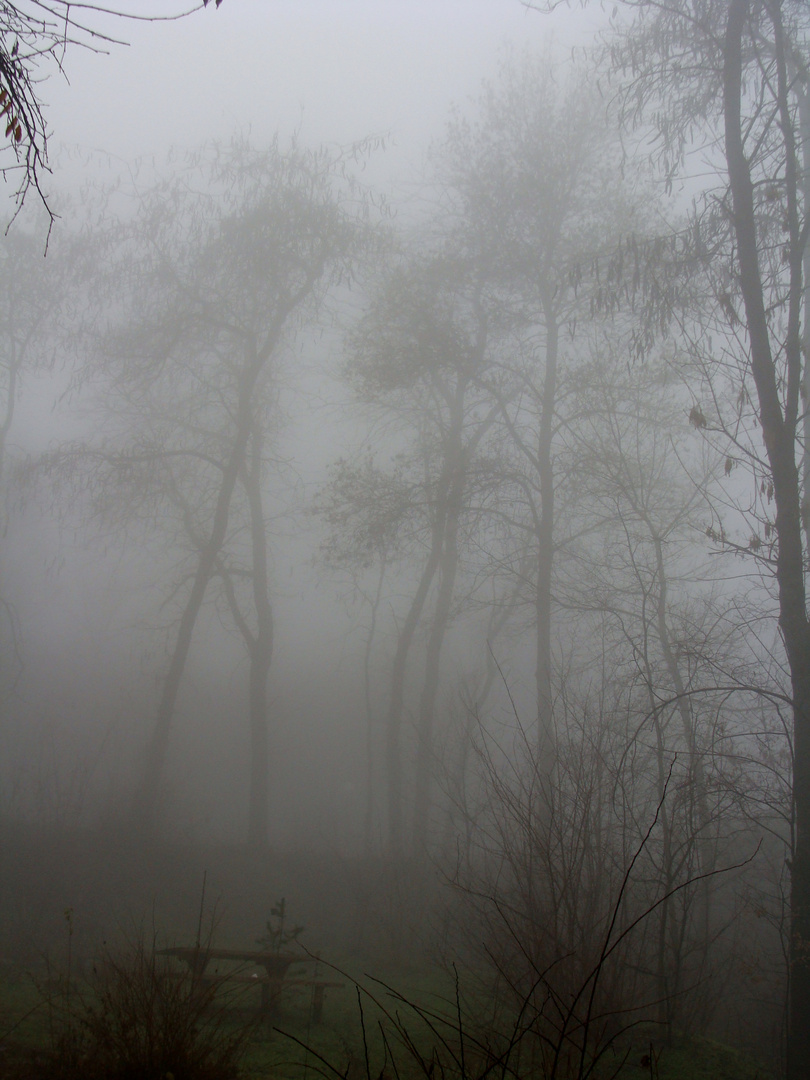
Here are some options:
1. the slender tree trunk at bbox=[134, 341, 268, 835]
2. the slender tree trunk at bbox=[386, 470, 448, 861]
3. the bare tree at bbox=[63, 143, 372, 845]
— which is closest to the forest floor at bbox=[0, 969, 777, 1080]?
the slender tree trunk at bbox=[134, 341, 268, 835]

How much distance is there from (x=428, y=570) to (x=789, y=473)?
6947 mm

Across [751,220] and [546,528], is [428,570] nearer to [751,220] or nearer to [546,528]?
Answer: [546,528]

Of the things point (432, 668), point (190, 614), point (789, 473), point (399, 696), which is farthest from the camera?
point (399, 696)

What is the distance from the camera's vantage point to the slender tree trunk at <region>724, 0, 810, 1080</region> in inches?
176

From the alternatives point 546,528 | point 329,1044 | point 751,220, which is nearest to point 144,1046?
point 329,1044

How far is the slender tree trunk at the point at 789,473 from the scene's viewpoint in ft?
14.7

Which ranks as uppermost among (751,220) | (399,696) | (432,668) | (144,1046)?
(751,220)

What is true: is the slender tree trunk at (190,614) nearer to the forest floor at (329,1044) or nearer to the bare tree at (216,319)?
the bare tree at (216,319)

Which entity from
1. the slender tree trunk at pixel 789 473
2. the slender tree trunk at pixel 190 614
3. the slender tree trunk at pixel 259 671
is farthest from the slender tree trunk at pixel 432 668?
the slender tree trunk at pixel 789 473

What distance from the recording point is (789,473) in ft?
17.4

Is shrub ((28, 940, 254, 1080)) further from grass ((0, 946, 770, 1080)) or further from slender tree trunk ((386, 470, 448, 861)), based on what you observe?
slender tree trunk ((386, 470, 448, 861))

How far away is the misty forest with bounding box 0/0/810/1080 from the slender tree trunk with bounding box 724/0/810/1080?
0.09 feet

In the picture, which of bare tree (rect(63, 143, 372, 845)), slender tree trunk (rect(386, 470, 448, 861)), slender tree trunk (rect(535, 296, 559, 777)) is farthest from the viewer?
bare tree (rect(63, 143, 372, 845))

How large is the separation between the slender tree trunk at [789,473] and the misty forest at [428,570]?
0.03 m
